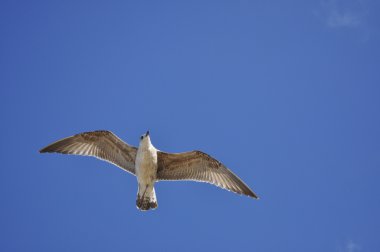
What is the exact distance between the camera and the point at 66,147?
1256cm

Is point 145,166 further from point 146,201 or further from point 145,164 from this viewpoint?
point 146,201

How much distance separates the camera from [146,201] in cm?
1176

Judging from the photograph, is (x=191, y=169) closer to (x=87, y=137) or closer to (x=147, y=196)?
(x=147, y=196)

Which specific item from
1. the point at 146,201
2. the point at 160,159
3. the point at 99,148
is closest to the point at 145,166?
the point at 160,159

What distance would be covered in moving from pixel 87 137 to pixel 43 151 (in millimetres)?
1085

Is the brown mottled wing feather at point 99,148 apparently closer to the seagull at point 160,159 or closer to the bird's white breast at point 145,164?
the seagull at point 160,159

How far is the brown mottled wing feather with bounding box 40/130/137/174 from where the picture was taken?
1234 cm

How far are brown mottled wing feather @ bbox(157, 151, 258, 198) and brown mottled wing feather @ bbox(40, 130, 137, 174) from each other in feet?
2.60

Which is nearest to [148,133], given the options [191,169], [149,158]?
[149,158]

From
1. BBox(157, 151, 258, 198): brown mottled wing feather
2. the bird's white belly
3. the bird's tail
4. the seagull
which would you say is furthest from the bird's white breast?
BBox(157, 151, 258, 198): brown mottled wing feather

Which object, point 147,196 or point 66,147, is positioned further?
point 66,147

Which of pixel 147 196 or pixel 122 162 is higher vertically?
pixel 122 162

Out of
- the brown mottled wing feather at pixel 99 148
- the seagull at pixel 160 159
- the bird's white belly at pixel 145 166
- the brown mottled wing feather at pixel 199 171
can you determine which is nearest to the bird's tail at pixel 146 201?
the bird's white belly at pixel 145 166

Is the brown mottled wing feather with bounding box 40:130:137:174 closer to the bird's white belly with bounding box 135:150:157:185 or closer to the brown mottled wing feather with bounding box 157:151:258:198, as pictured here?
the bird's white belly with bounding box 135:150:157:185
